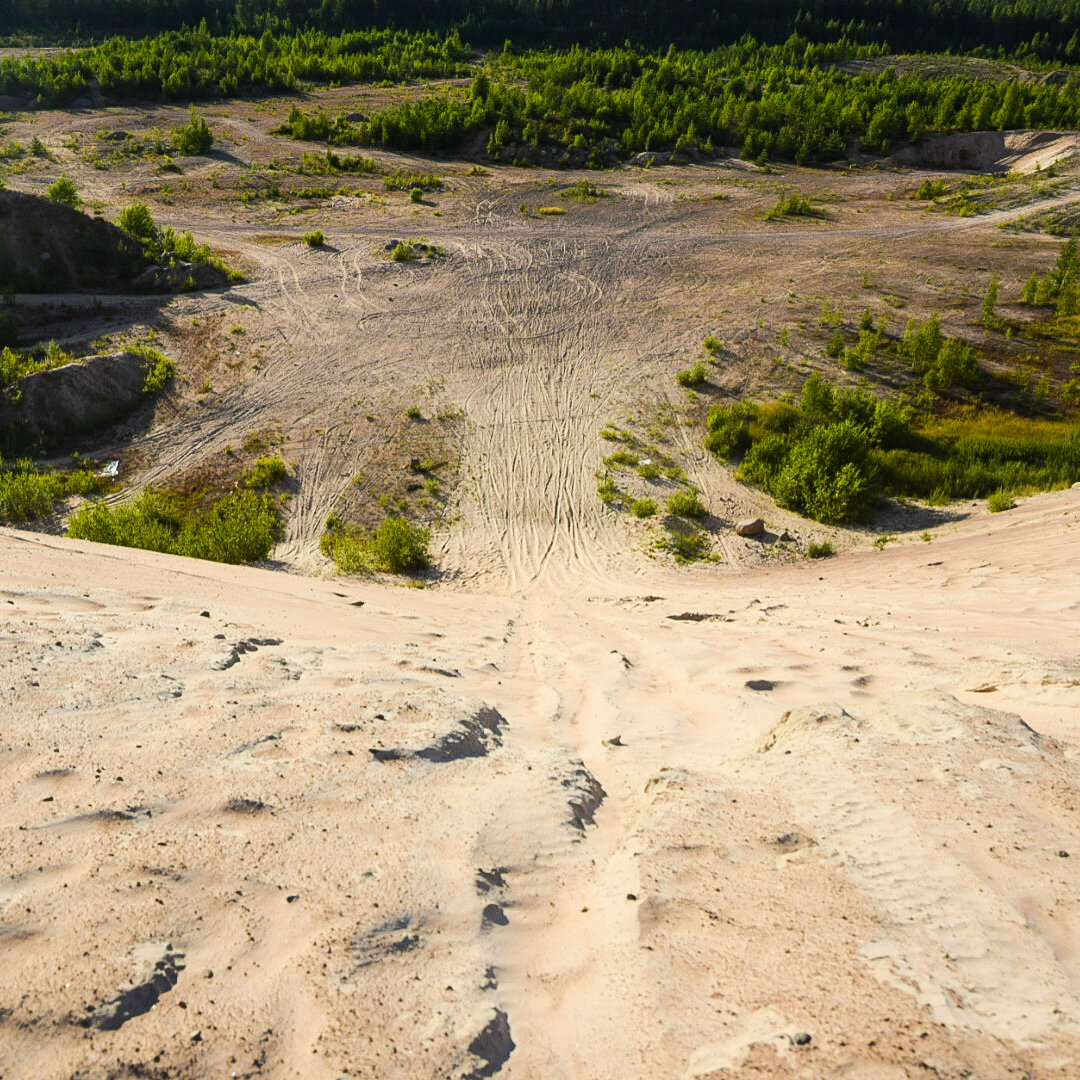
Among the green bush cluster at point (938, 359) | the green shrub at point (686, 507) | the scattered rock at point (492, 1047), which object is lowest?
the green shrub at point (686, 507)

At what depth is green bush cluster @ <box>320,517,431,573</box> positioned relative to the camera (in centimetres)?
1220

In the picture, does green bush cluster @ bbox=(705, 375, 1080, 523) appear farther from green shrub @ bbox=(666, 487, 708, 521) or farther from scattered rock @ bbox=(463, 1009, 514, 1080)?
scattered rock @ bbox=(463, 1009, 514, 1080)

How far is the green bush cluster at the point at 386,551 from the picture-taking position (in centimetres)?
1220

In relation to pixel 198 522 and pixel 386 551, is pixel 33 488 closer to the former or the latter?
pixel 198 522

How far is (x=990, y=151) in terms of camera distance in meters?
41.6

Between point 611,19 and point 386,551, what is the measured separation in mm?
83661

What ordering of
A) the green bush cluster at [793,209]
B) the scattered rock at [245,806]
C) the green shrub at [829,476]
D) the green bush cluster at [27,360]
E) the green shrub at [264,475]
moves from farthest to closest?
the green bush cluster at [793,209] → the green bush cluster at [27,360] → the green shrub at [264,475] → the green shrub at [829,476] → the scattered rock at [245,806]

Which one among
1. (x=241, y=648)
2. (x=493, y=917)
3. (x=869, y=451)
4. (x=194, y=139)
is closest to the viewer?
(x=493, y=917)

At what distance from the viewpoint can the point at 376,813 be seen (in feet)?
10.4

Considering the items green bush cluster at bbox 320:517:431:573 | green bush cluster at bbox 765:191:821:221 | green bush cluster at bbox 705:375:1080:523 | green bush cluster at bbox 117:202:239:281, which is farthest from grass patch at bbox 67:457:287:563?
green bush cluster at bbox 765:191:821:221

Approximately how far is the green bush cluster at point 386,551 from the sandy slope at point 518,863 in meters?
6.56

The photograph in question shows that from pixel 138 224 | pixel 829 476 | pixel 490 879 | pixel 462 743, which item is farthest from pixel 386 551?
pixel 138 224

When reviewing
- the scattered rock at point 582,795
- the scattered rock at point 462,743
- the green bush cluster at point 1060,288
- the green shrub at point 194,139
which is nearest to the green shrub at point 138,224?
the green shrub at point 194,139

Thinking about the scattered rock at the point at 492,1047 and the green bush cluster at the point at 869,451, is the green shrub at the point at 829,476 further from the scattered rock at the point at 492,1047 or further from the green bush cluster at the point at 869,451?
the scattered rock at the point at 492,1047
